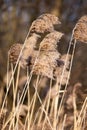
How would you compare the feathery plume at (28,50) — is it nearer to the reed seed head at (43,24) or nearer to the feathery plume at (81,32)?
the reed seed head at (43,24)

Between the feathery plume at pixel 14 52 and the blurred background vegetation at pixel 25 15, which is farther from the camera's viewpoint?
the blurred background vegetation at pixel 25 15

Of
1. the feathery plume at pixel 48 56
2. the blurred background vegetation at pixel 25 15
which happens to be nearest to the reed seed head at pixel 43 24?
the feathery plume at pixel 48 56

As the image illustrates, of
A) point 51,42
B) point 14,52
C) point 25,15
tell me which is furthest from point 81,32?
point 25,15

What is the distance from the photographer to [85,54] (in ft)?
14.6

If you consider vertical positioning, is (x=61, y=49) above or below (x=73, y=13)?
below

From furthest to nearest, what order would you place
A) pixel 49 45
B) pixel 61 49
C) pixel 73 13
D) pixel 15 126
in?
pixel 73 13 → pixel 61 49 → pixel 15 126 → pixel 49 45

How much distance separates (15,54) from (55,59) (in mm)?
163

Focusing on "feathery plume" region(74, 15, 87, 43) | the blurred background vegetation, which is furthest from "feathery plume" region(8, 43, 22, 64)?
the blurred background vegetation

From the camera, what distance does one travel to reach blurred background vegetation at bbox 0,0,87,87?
4488mm

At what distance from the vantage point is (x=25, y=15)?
4.61 meters

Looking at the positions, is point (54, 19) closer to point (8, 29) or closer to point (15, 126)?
point (15, 126)

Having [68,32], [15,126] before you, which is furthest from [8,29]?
[15,126]

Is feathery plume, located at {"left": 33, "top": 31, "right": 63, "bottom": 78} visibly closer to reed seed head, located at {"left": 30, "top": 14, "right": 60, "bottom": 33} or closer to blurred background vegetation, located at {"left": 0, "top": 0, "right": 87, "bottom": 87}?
reed seed head, located at {"left": 30, "top": 14, "right": 60, "bottom": 33}

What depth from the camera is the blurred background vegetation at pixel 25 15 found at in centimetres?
449
